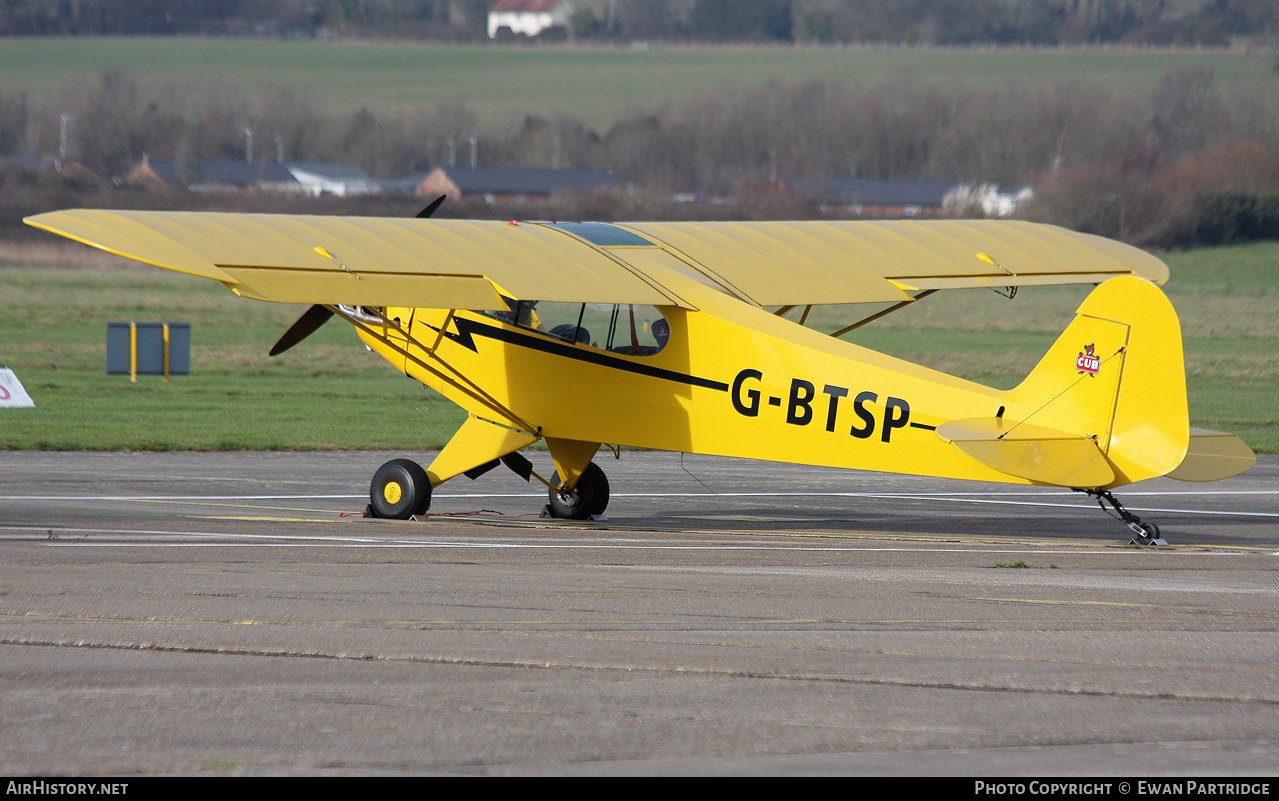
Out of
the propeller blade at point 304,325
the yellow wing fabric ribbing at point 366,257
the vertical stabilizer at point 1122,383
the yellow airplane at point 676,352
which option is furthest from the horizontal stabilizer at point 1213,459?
the propeller blade at point 304,325

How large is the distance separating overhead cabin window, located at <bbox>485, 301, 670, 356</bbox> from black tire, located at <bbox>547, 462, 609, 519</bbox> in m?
1.52

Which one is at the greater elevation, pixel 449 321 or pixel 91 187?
pixel 91 187

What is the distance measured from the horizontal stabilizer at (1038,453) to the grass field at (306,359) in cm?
67

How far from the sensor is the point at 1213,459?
965 cm

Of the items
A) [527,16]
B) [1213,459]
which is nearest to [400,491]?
[1213,459]

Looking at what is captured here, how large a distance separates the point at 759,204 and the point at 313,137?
151 ft

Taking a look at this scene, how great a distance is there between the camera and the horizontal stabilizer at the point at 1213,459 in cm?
938

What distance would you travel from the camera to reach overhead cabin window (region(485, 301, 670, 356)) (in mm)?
10938

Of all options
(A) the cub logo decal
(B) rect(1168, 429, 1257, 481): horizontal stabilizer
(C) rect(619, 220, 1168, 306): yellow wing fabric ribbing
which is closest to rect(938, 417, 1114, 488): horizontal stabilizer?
(A) the cub logo decal

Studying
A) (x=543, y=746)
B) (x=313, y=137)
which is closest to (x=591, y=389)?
(x=543, y=746)

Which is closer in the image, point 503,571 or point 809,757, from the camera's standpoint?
point 809,757

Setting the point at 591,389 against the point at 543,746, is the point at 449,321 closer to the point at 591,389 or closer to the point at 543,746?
the point at 591,389

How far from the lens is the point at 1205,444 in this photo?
9867mm

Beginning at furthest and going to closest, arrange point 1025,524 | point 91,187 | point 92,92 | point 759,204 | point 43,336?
point 92,92 → point 759,204 → point 91,187 → point 43,336 → point 1025,524
